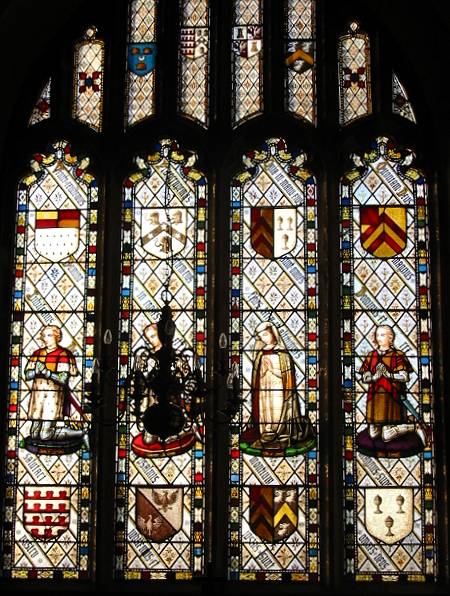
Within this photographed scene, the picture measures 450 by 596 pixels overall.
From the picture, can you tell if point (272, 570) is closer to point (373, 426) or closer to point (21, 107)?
point (373, 426)

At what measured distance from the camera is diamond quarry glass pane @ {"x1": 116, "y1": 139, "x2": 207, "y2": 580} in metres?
8.04

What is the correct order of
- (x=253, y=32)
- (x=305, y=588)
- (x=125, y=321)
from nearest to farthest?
(x=305, y=588) → (x=125, y=321) → (x=253, y=32)

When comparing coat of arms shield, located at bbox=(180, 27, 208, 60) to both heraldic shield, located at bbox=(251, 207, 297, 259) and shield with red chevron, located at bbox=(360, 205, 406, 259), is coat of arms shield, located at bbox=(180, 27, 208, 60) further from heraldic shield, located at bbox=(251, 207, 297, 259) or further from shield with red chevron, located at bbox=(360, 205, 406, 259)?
shield with red chevron, located at bbox=(360, 205, 406, 259)

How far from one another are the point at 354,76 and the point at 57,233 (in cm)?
255

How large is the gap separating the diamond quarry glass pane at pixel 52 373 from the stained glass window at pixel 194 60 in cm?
94

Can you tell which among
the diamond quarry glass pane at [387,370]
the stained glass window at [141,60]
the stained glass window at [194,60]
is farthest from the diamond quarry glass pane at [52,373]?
the diamond quarry glass pane at [387,370]

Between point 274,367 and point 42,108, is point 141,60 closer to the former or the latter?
point 42,108

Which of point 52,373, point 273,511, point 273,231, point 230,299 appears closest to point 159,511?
point 273,511

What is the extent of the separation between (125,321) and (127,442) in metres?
0.88

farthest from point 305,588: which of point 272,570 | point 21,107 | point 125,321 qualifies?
point 21,107

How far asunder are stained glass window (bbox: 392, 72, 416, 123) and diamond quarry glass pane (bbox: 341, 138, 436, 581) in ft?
0.86

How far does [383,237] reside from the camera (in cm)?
851

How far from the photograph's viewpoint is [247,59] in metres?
8.98

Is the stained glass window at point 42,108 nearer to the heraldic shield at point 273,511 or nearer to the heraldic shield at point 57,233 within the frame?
the heraldic shield at point 57,233
